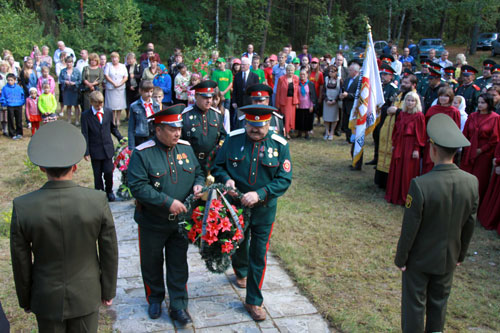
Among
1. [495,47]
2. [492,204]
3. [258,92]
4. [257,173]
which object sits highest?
[495,47]

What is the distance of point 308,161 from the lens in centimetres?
1159

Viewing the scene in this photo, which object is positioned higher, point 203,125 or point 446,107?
point 446,107

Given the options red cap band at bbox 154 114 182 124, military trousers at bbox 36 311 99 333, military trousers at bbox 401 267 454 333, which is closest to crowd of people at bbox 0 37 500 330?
red cap band at bbox 154 114 182 124

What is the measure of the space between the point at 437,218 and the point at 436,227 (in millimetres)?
88

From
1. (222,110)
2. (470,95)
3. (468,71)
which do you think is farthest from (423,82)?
(222,110)

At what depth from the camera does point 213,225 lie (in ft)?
13.7

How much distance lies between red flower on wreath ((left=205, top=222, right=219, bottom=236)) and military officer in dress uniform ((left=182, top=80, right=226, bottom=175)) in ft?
8.87

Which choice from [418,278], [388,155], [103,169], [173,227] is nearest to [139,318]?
[173,227]

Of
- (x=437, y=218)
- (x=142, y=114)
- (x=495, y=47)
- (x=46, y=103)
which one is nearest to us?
(x=437, y=218)

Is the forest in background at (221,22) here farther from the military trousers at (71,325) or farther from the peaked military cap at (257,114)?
the military trousers at (71,325)

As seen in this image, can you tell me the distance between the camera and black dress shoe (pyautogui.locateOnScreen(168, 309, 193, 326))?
4578mm

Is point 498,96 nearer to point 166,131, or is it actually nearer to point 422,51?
point 166,131

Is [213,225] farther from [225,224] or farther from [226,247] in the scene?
[226,247]

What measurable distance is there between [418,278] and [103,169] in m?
5.78
